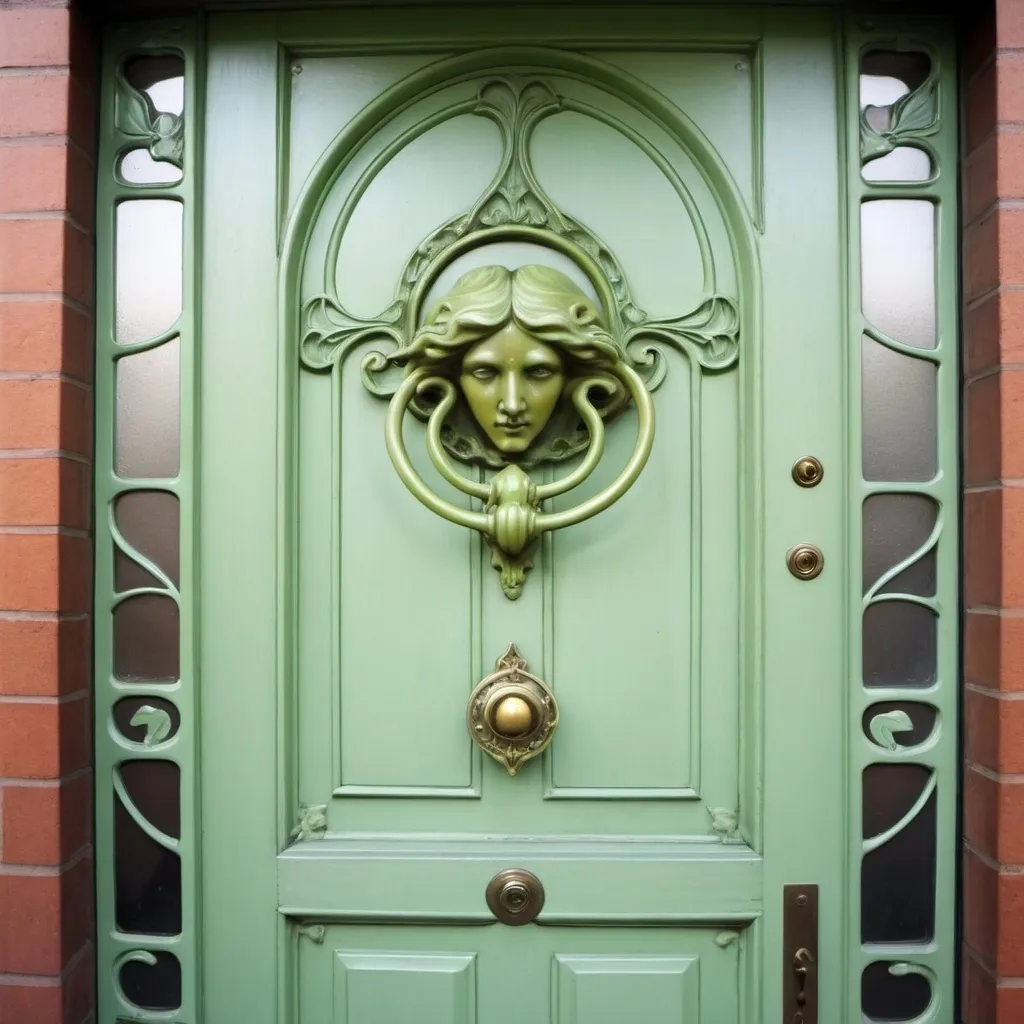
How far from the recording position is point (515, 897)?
2.99 ft

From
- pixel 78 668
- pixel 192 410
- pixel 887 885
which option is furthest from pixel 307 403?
pixel 887 885

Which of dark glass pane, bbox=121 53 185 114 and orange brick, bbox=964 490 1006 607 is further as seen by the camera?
dark glass pane, bbox=121 53 185 114

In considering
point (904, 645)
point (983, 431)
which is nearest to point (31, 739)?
point (904, 645)

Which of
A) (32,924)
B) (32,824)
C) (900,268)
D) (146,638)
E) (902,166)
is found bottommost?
(32,924)

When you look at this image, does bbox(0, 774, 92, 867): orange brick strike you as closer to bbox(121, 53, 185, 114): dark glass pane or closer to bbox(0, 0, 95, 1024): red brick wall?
bbox(0, 0, 95, 1024): red brick wall

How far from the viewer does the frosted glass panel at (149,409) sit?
3.09 ft

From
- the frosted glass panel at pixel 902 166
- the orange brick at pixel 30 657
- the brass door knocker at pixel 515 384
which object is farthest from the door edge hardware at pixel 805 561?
the orange brick at pixel 30 657

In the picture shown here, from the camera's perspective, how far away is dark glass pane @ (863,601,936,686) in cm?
93

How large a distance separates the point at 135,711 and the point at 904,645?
0.97 metres

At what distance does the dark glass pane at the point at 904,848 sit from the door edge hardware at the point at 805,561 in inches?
Answer: 10.2

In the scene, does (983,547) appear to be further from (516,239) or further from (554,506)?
(516,239)

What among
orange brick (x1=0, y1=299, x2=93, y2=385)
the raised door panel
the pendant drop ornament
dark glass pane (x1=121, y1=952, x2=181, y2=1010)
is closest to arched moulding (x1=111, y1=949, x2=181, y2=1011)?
dark glass pane (x1=121, y1=952, x2=181, y2=1010)

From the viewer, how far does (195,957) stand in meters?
0.92

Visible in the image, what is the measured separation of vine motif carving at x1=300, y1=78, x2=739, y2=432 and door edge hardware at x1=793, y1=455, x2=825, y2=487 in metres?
0.15
